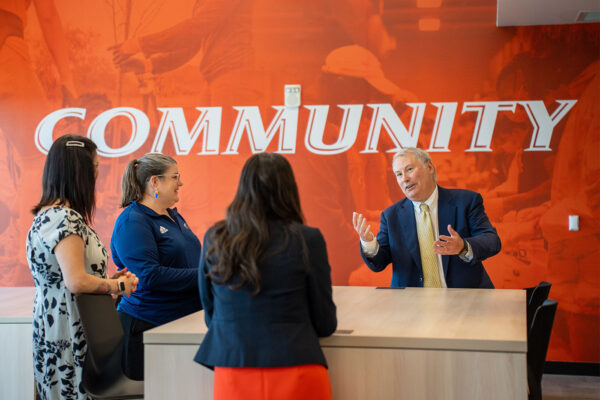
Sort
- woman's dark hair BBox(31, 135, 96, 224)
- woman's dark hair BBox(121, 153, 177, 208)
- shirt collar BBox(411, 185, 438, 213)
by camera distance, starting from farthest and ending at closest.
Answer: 1. shirt collar BBox(411, 185, 438, 213)
2. woman's dark hair BBox(121, 153, 177, 208)
3. woman's dark hair BBox(31, 135, 96, 224)

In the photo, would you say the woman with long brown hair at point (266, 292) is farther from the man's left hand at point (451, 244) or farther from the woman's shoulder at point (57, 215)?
the man's left hand at point (451, 244)

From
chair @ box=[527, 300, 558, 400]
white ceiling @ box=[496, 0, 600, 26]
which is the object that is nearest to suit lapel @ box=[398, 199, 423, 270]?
chair @ box=[527, 300, 558, 400]

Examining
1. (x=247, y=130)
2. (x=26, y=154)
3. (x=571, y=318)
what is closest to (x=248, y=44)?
(x=247, y=130)

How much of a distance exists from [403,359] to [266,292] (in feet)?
1.91

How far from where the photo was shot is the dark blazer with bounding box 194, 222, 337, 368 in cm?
191

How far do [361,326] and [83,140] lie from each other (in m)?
1.44

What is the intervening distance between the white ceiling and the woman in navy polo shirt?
2.99m

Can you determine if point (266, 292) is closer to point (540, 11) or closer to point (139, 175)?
point (139, 175)

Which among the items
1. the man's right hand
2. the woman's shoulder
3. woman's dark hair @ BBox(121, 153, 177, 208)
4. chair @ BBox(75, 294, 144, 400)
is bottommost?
chair @ BBox(75, 294, 144, 400)

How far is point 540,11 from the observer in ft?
15.8

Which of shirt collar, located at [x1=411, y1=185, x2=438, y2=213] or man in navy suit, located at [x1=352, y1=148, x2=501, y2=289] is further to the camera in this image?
shirt collar, located at [x1=411, y1=185, x2=438, y2=213]

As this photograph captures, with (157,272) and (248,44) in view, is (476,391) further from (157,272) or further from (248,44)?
(248,44)

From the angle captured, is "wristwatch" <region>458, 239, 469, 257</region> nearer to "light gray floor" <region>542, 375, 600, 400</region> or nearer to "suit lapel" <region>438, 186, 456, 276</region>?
"suit lapel" <region>438, 186, 456, 276</region>

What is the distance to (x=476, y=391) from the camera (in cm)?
209
